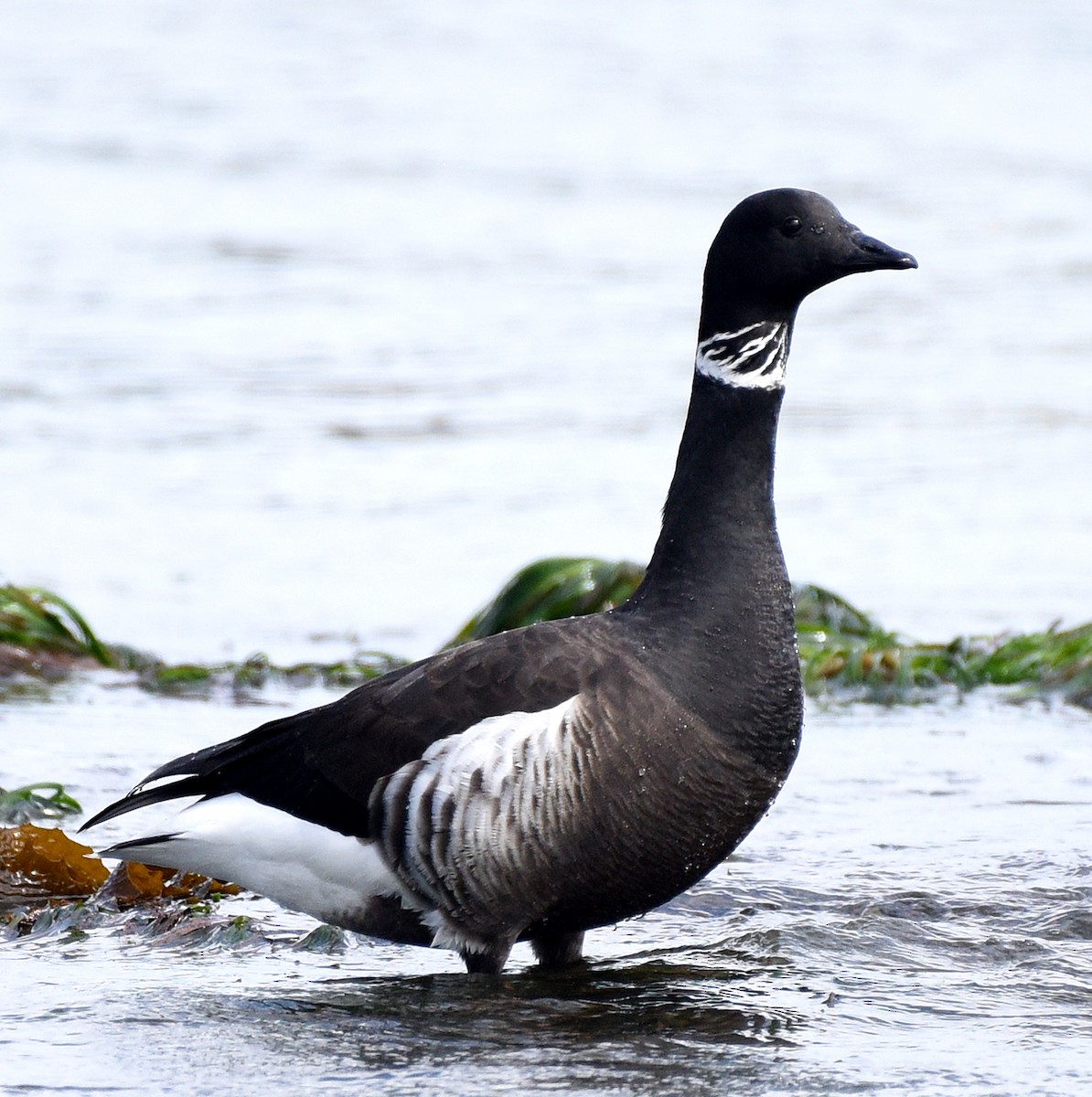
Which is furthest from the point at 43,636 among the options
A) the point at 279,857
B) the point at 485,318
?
the point at 485,318

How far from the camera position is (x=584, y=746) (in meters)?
4.91

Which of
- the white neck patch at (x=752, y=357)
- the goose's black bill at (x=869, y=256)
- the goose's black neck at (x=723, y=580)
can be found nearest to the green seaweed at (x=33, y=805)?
the goose's black neck at (x=723, y=580)

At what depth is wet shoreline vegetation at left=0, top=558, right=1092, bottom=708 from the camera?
340 inches

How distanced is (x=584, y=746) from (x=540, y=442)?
893cm

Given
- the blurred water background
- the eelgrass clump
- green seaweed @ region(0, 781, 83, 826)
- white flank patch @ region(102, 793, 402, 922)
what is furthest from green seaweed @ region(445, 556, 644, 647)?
white flank patch @ region(102, 793, 402, 922)

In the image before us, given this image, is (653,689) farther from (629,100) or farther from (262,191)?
(629,100)

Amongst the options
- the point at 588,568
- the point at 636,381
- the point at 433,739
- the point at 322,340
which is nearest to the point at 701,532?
the point at 433,739

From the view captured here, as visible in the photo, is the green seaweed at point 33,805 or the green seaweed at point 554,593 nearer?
the green seaweed at point 33,805

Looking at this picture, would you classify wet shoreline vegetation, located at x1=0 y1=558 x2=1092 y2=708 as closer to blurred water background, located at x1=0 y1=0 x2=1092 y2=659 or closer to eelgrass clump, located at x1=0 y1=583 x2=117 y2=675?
eelgrass clump, located at x1=0 y1=583 x2=117 y2=675

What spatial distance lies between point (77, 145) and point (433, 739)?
21658 millimetres

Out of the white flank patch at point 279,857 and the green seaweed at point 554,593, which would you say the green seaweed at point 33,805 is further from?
the green seaweed at point 554,593

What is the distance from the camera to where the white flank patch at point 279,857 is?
16.8 feet

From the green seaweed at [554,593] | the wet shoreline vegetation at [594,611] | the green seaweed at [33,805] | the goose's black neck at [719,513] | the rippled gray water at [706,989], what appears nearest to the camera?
the rippled gray water at [706,989]

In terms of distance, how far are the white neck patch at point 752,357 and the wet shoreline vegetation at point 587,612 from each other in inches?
131
